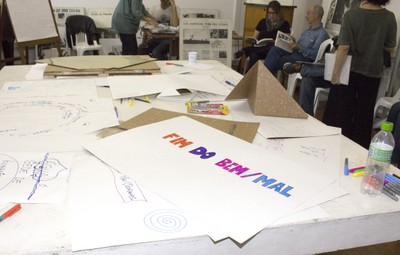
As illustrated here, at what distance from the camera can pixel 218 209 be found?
711 mm

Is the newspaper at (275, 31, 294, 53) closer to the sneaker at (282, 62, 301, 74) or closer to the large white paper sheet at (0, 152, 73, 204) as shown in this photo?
the sneaker at (282, 62, 301, 74)

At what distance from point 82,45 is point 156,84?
3759 mm

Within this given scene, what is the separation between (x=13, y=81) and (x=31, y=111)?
472 mm

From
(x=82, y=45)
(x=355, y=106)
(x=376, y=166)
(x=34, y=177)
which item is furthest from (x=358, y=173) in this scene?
(x=82, y=45)

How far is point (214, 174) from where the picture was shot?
838 mm

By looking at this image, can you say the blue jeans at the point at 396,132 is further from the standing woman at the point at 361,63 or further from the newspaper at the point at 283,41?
the newspaper at the point at 283,41

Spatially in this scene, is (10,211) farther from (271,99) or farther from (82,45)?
(82,45)

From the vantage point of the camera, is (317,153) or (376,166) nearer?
(376,166)

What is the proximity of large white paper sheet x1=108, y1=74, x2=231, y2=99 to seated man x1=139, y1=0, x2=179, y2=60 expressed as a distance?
9.66 ft

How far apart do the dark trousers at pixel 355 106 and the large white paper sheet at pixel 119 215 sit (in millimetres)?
2162

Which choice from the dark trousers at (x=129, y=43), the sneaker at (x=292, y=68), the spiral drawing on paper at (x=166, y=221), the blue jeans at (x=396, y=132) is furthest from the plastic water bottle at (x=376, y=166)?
the dark trousers at (x=129, y=43)

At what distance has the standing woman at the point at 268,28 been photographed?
431cm

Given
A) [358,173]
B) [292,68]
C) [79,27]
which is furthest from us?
[79,27]

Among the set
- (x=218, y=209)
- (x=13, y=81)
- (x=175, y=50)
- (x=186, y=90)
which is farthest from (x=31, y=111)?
(x=175, y=50)
